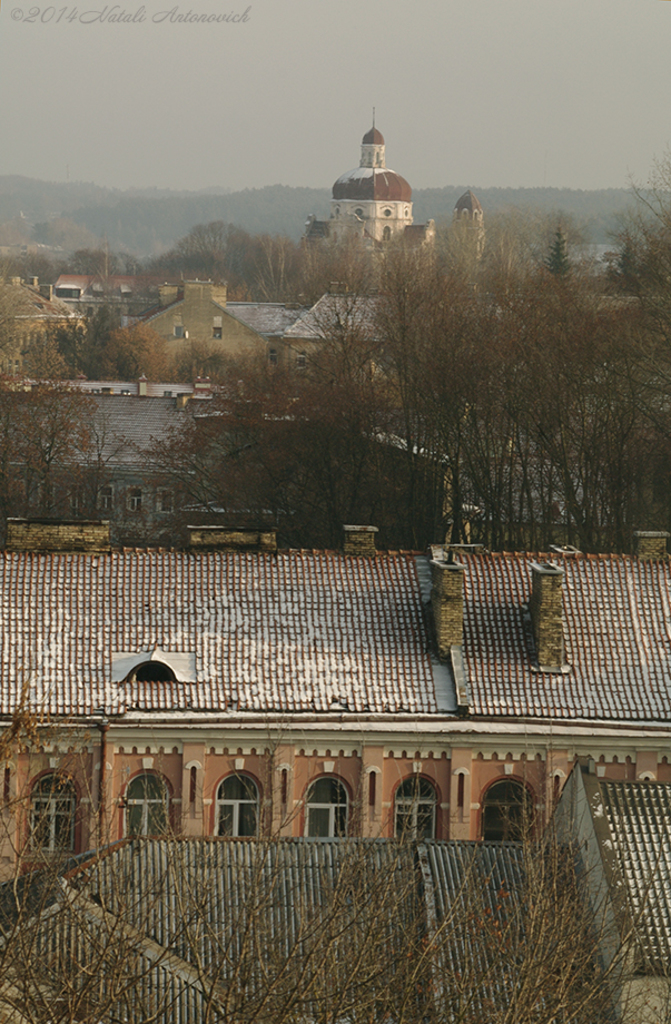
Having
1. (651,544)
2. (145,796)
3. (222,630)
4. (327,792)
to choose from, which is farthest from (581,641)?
(145,796)

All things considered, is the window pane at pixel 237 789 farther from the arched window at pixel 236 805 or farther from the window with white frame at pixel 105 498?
the window with white frame at pixel 105 498

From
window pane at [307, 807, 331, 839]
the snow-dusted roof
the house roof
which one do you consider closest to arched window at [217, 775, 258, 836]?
window pane at [307, 807, 331, 839]

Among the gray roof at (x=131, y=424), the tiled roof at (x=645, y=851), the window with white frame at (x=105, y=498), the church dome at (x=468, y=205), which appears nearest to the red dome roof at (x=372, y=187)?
the church dome at (x=468, y=205)

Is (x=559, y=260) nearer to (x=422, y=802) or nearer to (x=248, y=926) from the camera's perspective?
(x=422, y=802)

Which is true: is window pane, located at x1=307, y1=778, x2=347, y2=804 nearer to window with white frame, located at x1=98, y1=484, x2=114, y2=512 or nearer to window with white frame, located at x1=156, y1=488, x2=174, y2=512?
A: window with white frame, located at x1=156, y1=488, x2=174, y2=512

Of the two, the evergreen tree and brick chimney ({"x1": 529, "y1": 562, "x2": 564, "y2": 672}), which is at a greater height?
the evergreen tree
